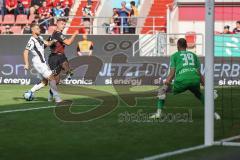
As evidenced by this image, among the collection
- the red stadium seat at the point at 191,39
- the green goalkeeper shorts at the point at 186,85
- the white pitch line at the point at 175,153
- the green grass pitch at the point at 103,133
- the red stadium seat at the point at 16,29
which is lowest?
the white pitch line at the point at 175,153

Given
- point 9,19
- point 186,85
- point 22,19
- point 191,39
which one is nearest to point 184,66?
point 186,85

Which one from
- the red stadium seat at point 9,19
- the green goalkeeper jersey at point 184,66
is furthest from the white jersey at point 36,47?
the red stadium seat at point 9,19

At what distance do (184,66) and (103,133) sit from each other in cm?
262

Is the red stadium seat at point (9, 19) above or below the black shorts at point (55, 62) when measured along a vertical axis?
above

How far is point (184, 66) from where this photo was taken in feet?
48.7

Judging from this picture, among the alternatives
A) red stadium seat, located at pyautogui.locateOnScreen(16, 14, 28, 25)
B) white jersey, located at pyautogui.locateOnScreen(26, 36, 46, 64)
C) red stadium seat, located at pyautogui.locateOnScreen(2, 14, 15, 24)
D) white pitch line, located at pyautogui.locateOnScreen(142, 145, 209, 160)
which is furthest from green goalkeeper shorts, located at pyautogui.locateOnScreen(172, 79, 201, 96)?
red stadium seat, located at pyautogui.locateOnScreen(2, 14, 15, 24)

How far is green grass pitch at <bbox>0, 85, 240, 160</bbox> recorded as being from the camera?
1085cm

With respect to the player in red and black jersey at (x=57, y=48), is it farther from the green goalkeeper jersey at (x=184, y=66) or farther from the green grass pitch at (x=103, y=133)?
the green goalkeeper jersey at (x=184, y=66)

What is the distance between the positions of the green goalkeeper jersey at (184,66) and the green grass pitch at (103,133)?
0.92 metres

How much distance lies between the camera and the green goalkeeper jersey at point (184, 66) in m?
14.8

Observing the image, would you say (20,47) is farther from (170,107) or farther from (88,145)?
(88,145)

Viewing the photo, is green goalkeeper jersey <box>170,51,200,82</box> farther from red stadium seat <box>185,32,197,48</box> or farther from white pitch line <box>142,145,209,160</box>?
red stadium seat <box>185,32,197,48</box>

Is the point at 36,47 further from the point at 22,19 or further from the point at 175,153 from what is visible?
the point at 22,19

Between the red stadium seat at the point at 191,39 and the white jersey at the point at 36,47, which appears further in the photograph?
the red stadium seat at the point at 191,39
